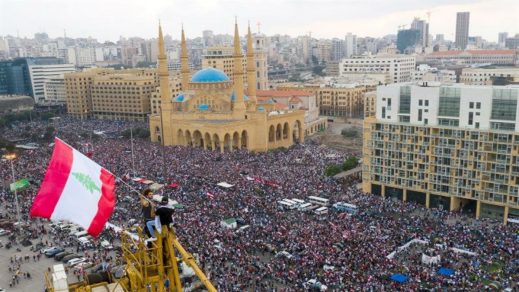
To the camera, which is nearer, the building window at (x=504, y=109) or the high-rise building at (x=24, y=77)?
the building window at (x=504, y=109)

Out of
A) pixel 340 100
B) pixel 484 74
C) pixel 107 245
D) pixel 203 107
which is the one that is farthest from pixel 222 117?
pixel 484 74

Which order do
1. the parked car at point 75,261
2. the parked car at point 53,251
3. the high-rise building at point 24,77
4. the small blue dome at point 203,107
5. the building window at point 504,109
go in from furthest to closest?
the high-rise building at point 24,77, the small blue dome at point 203,107, the building window at point 504,109, the parked car at point 53,251, the parked car at point 75,261

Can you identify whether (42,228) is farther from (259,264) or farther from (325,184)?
(325,184)

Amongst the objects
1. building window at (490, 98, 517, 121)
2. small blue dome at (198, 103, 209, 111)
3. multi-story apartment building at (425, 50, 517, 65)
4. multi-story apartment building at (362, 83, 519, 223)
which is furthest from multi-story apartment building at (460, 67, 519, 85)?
building window at (490, 98, 517, 121)

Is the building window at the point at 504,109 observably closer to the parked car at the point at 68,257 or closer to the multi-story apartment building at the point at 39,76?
the parked car at the point at 68,257

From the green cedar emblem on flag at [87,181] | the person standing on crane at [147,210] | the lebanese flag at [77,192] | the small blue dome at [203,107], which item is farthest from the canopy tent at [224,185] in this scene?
the person standing on crane at [147,210]

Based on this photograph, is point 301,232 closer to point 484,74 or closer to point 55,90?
point 484,74

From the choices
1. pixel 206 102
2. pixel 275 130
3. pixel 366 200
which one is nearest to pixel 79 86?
pixel 206 102
